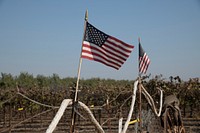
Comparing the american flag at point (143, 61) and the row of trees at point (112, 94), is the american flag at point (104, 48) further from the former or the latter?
the row of trees at point (112, 94)

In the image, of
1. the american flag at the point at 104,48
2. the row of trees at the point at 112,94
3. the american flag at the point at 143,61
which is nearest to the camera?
the american flag at the point at 104,48

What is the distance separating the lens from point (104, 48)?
4.12 m

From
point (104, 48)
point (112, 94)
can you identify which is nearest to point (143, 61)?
point (104, 48)

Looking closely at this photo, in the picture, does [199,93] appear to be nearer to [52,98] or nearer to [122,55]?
[52,98]

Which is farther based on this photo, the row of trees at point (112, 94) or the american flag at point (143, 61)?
the row of trees at point (112, 94)

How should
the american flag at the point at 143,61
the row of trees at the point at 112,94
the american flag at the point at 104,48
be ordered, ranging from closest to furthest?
1. the american flag at the point at 104,48
2. the american flag at the point at 143,61
3. the row of trees at the point at 112,94

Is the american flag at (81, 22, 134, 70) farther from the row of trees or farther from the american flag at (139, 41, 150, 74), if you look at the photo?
the row of trees

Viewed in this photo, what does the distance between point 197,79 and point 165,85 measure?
196 cm

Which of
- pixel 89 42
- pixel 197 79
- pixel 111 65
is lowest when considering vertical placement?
pixel 111 65

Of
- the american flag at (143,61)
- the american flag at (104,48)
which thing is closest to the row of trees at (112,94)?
the american flag at (143,61)

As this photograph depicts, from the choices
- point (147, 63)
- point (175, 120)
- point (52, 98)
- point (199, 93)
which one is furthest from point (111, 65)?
point (52, 98)

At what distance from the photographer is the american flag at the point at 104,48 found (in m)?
3.99

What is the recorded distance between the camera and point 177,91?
17281 mm

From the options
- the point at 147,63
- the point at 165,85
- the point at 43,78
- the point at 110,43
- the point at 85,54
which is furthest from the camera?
the point at 43,78
